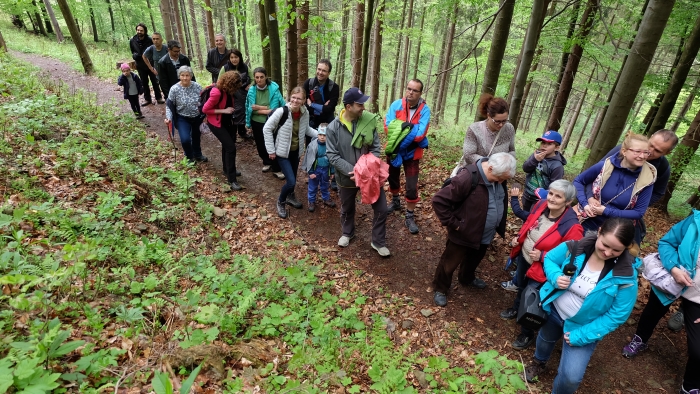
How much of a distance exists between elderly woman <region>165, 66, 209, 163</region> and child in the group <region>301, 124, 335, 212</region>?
9.09ft

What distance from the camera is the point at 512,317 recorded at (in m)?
4.55

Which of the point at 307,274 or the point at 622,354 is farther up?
the point at 307,274

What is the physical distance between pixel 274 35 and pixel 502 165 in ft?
20.7

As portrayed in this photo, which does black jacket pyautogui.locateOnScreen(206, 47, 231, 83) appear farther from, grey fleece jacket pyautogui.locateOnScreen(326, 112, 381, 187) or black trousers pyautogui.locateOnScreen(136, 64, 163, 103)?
grey fleece jacket pyautogui.locateOnScreen(326, 112, 381, 187)

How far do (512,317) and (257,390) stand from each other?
3.58m

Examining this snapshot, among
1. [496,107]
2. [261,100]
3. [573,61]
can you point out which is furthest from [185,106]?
[573,61]

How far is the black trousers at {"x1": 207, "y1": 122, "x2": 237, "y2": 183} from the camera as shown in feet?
21.6

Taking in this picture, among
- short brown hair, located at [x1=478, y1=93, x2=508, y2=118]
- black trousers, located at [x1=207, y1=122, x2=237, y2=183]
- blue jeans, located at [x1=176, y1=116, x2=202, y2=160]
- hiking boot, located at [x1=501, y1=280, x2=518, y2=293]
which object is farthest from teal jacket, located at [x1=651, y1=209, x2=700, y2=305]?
blue jeans, located at [x1=176, y1=116, x2=202, y2=160]

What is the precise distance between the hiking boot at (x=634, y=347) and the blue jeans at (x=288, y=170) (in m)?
5.50

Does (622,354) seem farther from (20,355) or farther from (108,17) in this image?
(108,17)

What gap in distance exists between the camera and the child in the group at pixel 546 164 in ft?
14.7

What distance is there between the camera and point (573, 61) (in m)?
10.0

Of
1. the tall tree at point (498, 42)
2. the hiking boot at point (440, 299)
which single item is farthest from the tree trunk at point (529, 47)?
the hiking boot at point (440, 299)

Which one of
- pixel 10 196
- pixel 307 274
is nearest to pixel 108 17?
pixel 10 196
